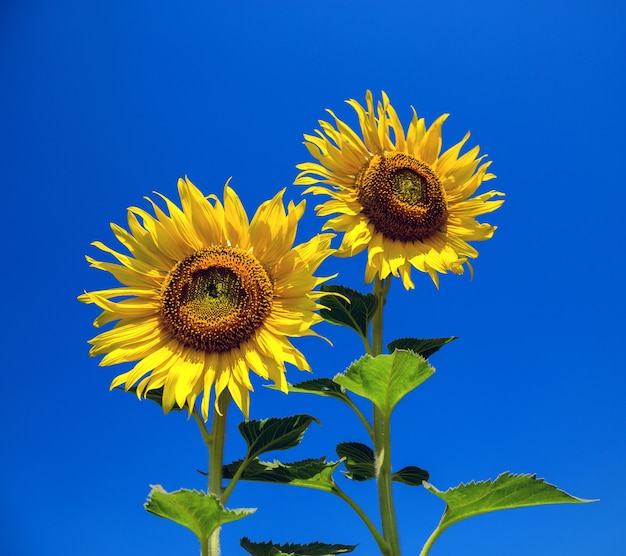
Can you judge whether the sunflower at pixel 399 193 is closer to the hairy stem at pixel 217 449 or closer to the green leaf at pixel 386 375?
the green leaf at pixel 386 375

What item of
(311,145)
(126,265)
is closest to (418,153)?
(311,145)

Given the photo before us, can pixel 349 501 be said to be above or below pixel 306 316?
below

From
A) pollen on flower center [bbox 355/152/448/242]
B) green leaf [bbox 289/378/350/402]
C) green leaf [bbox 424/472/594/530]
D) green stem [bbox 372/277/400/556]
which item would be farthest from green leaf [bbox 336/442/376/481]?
pollen on flower center [bbox 355/152/448/242]

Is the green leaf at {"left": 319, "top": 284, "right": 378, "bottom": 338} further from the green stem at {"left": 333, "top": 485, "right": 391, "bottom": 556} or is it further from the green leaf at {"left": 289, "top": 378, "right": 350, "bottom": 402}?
the green stem at {"left": 333, "top": 485, "right": 391, "bottom": 556}

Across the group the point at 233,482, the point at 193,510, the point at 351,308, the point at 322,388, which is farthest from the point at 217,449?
the point at 351,308

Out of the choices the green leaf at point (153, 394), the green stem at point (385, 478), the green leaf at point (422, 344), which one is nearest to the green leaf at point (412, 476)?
the green stem at point (385, 478)

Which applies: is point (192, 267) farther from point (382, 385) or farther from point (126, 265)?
point (382, 385)
